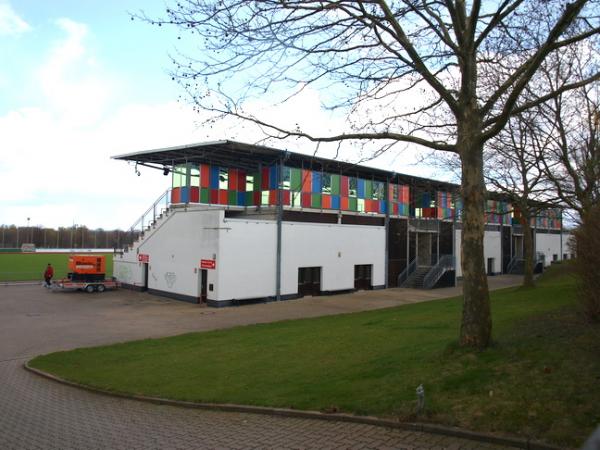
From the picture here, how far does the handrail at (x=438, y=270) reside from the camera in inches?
1329

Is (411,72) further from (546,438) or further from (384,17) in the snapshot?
(546,438)

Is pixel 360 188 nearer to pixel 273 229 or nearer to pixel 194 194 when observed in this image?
pixel 273 229

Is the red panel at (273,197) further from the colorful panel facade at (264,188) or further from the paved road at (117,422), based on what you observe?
the paved road at (117,422)

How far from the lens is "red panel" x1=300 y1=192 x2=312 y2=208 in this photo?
91.5ft

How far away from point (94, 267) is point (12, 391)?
21.5 metres

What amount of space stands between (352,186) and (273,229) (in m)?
7.84

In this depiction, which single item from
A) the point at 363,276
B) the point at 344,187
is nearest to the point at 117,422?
the point at 344,187

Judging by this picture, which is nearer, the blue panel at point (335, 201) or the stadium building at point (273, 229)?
the stadium building at point (273, 229)

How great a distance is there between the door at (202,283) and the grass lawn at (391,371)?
10.2 m

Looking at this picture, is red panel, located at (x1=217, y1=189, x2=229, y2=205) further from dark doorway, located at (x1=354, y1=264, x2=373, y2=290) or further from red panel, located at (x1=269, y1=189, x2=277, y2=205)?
dark doorway, located at (x1=354, y1=264, x2=373, y2=290)

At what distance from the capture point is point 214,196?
1089 inches

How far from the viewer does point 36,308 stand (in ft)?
73.5

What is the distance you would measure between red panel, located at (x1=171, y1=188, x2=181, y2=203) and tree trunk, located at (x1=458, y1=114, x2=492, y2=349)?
849 inches

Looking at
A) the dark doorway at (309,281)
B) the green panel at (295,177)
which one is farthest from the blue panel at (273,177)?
the dark doorway at (309,281)
